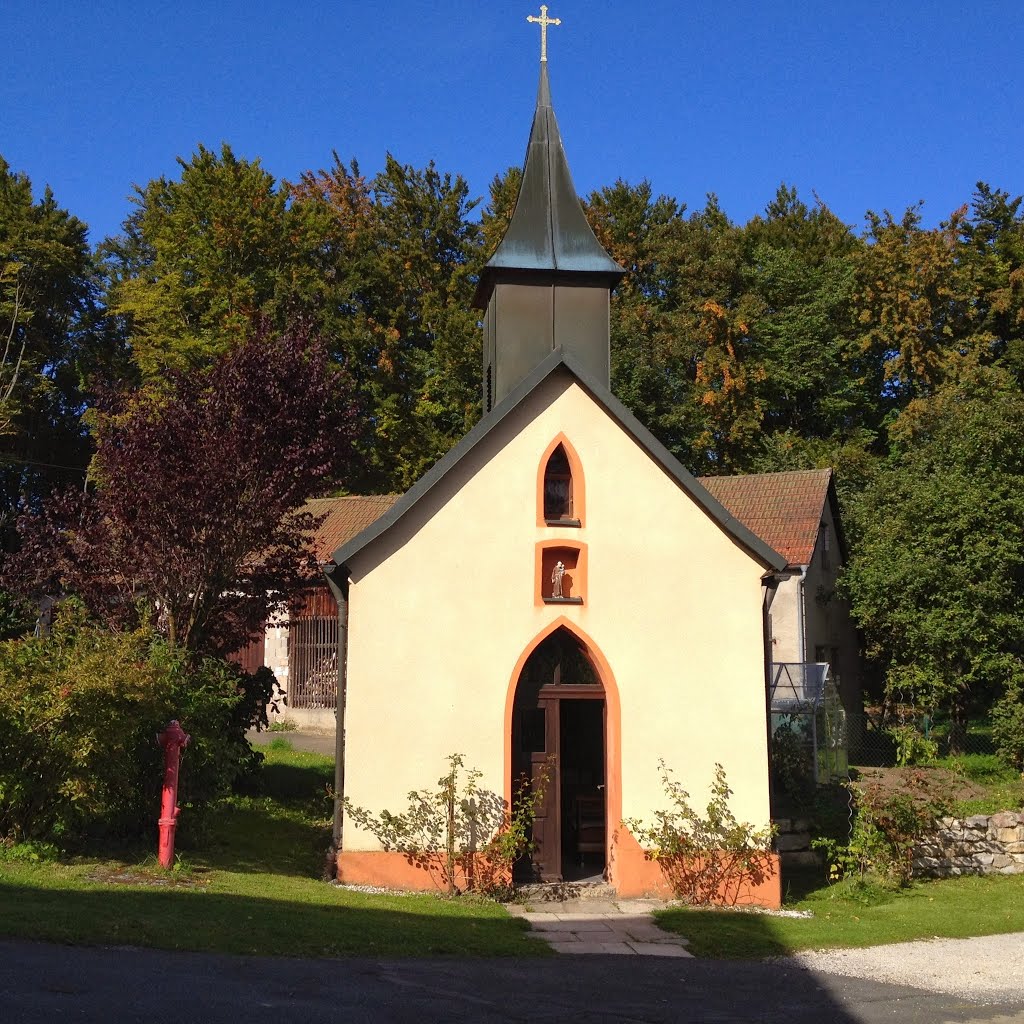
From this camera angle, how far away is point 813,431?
39031 millimetres

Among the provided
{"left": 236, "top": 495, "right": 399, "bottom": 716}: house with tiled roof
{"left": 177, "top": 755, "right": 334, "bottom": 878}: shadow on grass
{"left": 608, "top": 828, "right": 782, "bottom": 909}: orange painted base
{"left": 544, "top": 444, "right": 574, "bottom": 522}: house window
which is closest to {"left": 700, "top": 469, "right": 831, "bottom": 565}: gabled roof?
{"left": 236, "top": 495, "right": 399, "bottom": 716}: house with tiled roof

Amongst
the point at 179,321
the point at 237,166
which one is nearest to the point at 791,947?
the point at 179,321

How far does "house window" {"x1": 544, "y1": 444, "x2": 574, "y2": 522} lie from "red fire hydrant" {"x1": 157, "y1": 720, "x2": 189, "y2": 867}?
507cm

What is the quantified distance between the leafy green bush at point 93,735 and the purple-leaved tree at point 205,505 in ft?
6.13

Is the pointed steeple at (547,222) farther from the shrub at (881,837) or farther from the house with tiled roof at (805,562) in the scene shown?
the house with tiled roof at (805,562)

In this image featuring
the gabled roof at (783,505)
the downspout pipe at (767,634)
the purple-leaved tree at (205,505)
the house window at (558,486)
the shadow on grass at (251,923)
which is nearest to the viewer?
the shadow on grass at (251,923)

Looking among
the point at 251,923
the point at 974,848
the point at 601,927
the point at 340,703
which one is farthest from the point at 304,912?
the point at 974,848

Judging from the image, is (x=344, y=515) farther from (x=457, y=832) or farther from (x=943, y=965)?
(x=943, y=965)

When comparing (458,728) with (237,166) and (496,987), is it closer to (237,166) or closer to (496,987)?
(496,987)

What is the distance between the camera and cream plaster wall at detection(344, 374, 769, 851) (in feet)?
44.5

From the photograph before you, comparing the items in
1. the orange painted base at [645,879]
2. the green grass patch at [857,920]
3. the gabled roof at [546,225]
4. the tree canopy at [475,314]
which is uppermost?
the tree canopy at [475,314]

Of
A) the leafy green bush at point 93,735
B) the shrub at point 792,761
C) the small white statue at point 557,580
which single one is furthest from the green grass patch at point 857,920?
the leafy green bush at point 93,735

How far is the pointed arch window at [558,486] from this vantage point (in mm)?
14469

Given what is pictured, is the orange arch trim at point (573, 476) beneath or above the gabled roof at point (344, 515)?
beneath
